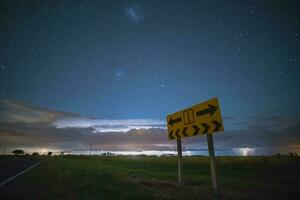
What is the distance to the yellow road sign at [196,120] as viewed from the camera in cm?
799

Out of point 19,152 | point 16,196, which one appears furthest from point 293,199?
point 19,152

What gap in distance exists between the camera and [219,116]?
25.7 feet

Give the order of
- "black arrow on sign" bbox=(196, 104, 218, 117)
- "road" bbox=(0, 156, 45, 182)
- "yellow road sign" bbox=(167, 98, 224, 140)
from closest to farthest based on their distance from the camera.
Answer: "yellow road sign" bbox=(167, 98, 224, 140) → "black arrow on sign" bbox=(196, 104, 218, 117) → "road" bbox=(0, 156, 45, 182)

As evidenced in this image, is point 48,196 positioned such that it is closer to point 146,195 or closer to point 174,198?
Answer: point 146,195

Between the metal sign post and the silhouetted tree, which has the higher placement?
the silhouetted tree

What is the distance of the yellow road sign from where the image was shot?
26.2 ft

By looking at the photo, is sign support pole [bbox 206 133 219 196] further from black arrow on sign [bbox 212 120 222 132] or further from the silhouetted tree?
the silhouetted tree

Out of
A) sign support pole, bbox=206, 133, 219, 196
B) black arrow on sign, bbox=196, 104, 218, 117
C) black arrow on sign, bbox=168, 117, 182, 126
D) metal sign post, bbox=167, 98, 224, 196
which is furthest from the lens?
black arrow on sign, bbox=168, 117, 182, 126

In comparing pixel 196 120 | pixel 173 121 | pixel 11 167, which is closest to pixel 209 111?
pixel 196 120

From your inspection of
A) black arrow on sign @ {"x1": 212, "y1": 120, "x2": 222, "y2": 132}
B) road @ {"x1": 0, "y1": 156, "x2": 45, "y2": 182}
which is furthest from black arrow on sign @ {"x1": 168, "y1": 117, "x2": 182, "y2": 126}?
road @ {"x1": 0, "y1": 156, "x2": 45, "y2": 182}

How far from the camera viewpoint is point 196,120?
900cm

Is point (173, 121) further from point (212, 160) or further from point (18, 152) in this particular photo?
point (18, 152)

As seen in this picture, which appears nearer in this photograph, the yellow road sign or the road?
the yellow road sign

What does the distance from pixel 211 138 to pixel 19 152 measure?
210m
